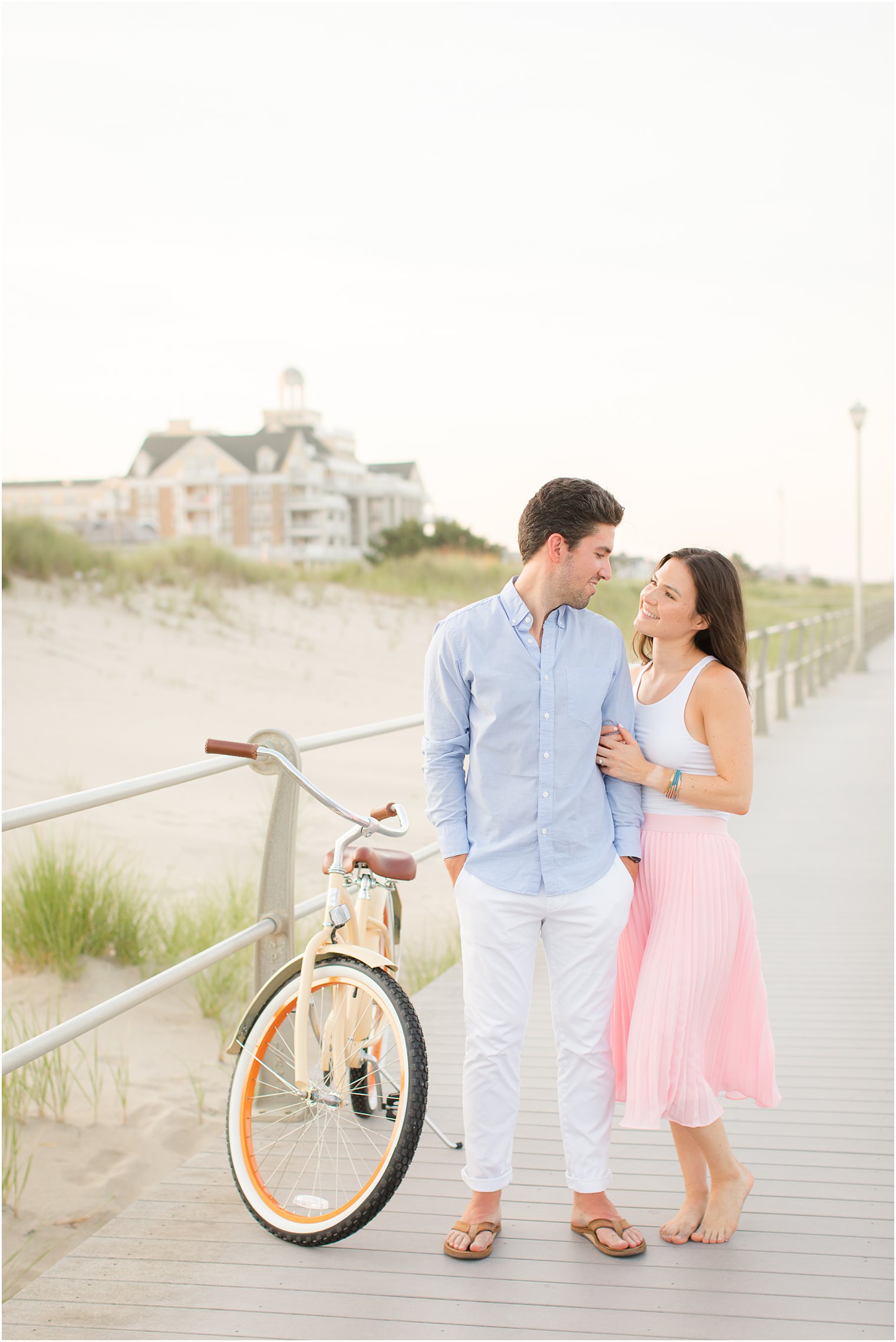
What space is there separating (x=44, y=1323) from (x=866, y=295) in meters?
15.2

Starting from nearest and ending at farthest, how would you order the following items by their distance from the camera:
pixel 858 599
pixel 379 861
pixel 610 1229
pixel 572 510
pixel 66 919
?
pixel 572 510 → pixel 610 1229 → pixel 379 861 → pixel 66 919 → pixel 858 599

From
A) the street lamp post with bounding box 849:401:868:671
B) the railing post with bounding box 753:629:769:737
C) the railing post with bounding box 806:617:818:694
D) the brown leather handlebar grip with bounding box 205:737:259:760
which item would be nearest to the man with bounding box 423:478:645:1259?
the brown leather handlebar grip with bounding box 205:737:259:760

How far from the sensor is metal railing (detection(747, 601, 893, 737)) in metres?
11.6

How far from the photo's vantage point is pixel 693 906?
2480 mm

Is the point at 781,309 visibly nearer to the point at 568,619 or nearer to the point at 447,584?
the point at 447,584

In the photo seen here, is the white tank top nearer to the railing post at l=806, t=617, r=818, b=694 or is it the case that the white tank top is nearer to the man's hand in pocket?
the man's hand in pocket

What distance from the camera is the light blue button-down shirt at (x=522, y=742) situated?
94.8 inches

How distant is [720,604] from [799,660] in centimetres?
1303

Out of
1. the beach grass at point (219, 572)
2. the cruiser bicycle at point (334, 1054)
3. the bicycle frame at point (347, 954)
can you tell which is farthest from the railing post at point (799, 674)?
the bicycle frame at point (347, 954)

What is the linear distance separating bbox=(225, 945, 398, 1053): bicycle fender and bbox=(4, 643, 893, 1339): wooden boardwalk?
409 millimetres

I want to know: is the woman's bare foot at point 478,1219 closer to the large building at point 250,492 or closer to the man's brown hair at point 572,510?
the man's brown hair at point 572,510

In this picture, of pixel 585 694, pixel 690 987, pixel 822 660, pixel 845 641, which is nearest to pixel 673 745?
pixel 585 694

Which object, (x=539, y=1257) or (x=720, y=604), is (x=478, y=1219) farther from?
(x=720, y=604)

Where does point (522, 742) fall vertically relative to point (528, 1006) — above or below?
above
